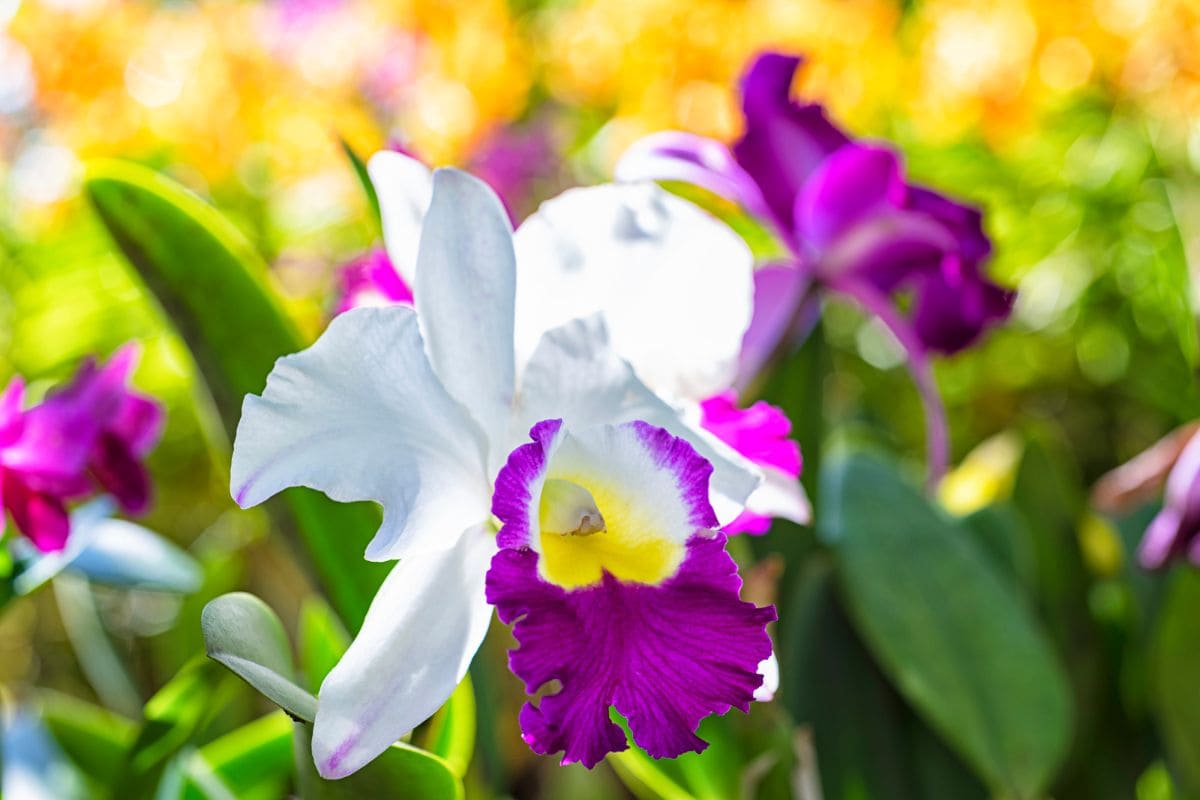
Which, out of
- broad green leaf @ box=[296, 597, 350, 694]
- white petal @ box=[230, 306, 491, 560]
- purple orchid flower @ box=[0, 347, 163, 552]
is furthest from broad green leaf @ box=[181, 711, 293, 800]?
white petal @ box=[230, 306, 491, 560]

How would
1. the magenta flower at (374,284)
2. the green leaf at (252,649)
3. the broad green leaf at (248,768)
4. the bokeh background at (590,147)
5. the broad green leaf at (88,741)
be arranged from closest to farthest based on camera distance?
1. the green leaf at (252,649)
2. the magenta flower at (374,284)
3. the broad green leaf at (248,768)
4. the broad green leaf at (88,741)
5. the bokeh background at (590,147)

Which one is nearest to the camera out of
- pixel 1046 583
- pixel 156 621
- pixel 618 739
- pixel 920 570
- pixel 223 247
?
pixel 618 739

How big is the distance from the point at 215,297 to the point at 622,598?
0.25 m

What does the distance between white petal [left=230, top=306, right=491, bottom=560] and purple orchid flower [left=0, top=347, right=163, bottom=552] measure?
0.57 ft

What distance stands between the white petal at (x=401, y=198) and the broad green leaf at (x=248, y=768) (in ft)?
0.87

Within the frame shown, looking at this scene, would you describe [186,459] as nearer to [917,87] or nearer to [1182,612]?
[917,87]

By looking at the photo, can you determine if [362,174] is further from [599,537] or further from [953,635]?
[953,635]

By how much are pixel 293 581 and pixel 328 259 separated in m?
0.42

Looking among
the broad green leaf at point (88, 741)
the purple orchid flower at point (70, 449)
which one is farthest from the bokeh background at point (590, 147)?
the purple orchid flower at point (70, 449)

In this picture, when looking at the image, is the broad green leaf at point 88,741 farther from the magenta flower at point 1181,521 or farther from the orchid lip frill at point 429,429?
the magenta flower at point 1181,521

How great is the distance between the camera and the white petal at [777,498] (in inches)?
16.5

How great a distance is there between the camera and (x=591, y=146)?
56.5 inches

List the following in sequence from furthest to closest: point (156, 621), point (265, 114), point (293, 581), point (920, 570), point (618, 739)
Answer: point (265, 114)
point (156, 621)
point (293, 581)
point (920, 570)
point (618, 739)

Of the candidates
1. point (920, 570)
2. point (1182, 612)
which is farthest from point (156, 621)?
point (1182, 612)
